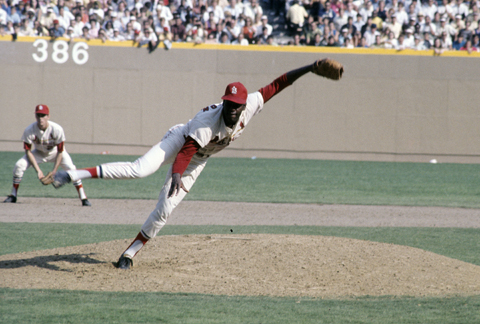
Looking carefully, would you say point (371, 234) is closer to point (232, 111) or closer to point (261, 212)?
point (261, 212)

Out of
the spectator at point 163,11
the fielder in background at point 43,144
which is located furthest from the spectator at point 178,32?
the fielder in background at point 43,144

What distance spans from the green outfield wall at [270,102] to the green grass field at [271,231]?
130 centimetres

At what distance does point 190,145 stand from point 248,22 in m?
15.6

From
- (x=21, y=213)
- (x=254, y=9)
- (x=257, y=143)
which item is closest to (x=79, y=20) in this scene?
(x=254, y=9)

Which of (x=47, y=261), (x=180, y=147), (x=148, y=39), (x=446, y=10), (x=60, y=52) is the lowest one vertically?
(x=47, y=261)

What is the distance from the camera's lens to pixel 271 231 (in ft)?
27.4

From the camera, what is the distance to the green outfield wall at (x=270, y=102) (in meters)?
19.7

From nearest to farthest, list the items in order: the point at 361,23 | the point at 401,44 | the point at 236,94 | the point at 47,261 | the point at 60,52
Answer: the point at 236,94
the point at 47,261
the point at 401,44
the point at 60,52
the point at 361,23

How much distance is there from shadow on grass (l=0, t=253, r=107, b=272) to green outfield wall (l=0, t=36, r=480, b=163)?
46.1ft

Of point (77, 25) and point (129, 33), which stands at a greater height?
point (77, 25)

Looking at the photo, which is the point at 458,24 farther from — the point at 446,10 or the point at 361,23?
the point at 361,23

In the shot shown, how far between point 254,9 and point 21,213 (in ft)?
45.1

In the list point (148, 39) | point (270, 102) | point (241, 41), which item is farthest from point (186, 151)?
point (241, 41)

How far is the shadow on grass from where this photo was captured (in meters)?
5.90
